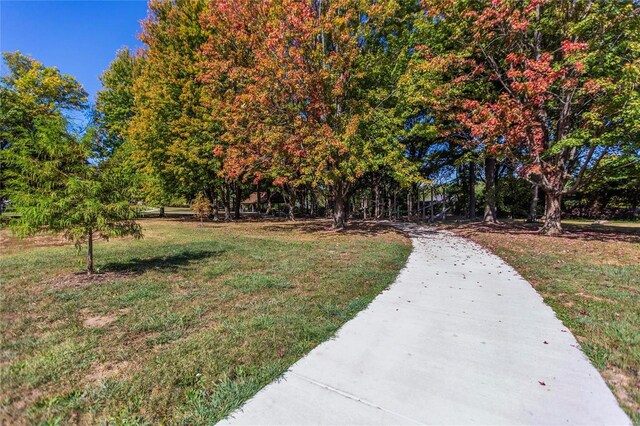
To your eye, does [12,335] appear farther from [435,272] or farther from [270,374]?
[435,272]

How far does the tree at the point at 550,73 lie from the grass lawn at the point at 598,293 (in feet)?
12.3

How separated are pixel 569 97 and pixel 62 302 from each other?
16.4 metres

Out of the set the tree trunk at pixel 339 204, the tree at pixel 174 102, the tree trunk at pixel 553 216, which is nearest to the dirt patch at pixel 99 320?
the tree trunk at pixel 339 204

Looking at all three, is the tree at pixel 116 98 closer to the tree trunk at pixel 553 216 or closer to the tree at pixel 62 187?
the tree at pixel 62 187

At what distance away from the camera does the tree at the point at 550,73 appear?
31.7 ft

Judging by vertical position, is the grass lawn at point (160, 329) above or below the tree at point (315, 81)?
below

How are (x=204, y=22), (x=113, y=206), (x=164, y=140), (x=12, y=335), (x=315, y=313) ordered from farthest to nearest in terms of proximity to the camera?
(x=164, y=140)
(x=204, y=22)
(x=113, y=206)
(x=315, y=313)
(x=12, y=335)

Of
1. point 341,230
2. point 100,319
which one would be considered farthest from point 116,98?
point 100,319

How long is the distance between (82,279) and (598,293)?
9.62 m

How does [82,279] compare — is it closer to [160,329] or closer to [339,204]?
[160,329]

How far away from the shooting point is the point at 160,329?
3539 millimetres

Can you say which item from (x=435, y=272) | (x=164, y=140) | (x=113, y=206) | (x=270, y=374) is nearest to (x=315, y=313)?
(x=270, y=374)

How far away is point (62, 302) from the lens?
14.7ft

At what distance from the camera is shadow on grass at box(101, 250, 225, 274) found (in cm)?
664
